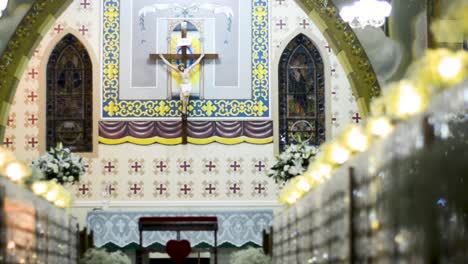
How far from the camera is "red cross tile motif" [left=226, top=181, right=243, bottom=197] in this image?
2211 centimetres

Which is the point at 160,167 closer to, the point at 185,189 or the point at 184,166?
the point at 184,166

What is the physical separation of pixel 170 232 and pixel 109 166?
236 cm

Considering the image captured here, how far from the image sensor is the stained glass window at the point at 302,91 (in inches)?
884

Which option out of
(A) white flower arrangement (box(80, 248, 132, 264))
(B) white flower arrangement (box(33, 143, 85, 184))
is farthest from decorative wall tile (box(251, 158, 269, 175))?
(A) white flower arrangement (box(80, 248, 132, 264))

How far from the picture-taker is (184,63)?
73.2 feet

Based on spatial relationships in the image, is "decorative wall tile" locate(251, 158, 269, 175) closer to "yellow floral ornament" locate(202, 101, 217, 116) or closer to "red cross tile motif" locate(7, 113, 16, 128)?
"yellow floral ornament" locate(202, 101, 217, 116)

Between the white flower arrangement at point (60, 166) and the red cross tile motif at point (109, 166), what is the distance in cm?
405

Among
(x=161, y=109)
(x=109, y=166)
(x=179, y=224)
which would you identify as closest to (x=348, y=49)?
(x=179, y=224)

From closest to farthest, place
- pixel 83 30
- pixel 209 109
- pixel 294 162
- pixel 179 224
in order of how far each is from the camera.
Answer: pixel 294 162, pixel 179 224, pixel 209 109, pixel 83 30

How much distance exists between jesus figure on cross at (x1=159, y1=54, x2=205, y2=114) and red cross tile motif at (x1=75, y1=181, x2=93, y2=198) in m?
2.42

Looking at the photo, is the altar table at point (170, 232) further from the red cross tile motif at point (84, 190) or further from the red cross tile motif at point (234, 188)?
the red cross tile motif at point (84, 190)

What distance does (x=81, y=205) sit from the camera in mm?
21781

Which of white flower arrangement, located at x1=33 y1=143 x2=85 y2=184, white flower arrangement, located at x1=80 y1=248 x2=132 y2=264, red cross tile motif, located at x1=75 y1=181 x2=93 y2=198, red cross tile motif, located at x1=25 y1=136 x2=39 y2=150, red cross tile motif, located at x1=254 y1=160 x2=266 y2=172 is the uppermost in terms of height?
red cross tile motif, located at x1=25 y1=136 x2=39 y2=150

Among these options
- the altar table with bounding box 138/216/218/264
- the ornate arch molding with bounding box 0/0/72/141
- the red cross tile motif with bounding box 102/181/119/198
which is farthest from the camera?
the red cross tile motif with bounding box 102/181/119/198
